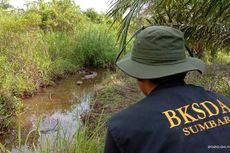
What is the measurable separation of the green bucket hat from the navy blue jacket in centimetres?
8

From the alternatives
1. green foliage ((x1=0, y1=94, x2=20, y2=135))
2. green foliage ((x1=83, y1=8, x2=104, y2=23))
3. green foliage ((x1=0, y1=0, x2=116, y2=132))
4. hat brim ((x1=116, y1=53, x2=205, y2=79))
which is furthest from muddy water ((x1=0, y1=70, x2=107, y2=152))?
green foliage ((x1=83, y1=8, x2=104, y2=23))

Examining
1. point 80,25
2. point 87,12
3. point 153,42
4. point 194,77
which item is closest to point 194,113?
point 153,42

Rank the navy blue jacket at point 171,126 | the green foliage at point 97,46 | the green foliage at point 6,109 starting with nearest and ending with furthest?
the navy blue jacket at point 171,126, the green foliage at point 6,109, the green foliage at point 97,46

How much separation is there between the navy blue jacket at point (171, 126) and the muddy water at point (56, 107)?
446 centimetres

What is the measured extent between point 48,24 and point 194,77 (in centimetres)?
696

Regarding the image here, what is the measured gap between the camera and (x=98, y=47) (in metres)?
12.0

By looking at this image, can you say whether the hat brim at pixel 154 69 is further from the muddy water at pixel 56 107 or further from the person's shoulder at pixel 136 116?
the muddy water at pixel 56 107

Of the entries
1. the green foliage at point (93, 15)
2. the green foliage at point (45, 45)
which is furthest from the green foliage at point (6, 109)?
the green foliage at point (93, 15)

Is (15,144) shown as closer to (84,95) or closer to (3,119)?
(3,119)

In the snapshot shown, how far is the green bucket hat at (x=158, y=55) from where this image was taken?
5.02 ft

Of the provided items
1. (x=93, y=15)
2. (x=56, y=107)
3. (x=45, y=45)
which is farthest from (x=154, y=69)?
(x=93, y=15)

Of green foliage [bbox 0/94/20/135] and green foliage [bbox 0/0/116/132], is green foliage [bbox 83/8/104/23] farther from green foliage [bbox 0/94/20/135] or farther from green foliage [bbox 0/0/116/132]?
green foliage [bbox 0/94/20/135]

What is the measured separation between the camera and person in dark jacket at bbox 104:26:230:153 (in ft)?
4.57

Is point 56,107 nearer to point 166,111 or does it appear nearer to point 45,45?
point 45,45
